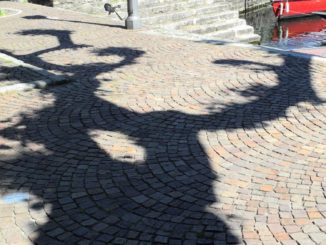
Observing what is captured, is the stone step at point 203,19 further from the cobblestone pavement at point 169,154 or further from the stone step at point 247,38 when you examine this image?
the cobblestone pavement at point 169,154

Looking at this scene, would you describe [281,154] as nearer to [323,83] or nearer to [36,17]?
[323,83]

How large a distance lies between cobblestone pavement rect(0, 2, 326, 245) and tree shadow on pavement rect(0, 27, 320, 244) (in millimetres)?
14

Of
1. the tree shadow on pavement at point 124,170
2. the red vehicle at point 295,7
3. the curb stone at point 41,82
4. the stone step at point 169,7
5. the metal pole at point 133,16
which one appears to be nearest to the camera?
the tree shadow on pavement at point 124,170

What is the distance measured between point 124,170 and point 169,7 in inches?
482

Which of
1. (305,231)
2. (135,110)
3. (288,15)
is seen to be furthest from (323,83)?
(288,15)

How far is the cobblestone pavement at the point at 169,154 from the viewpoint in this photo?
12.8ft

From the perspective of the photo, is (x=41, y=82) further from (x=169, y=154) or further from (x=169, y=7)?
(x=169, y=7)

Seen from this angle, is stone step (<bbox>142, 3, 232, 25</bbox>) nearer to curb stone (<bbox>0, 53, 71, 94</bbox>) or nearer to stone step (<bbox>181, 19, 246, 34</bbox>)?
stone step (<bbox>181, 19, 246, 34</bbox>)

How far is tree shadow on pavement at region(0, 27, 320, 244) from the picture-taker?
12.7ft

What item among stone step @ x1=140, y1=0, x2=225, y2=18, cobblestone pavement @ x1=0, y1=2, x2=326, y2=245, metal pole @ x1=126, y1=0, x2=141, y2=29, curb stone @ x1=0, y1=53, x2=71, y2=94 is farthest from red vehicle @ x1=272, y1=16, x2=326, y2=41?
curb stone @ x1=0, y1=53, x2=71, y2=94

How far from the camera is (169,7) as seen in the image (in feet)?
53.1

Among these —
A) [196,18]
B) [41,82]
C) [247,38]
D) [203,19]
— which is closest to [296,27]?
[247,38]

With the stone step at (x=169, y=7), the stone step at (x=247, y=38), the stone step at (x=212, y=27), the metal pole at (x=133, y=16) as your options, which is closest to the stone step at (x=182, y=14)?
the stone step at (x=169, y=7)

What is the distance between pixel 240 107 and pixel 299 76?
74.1 inches
